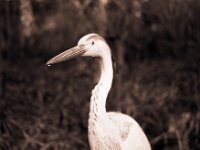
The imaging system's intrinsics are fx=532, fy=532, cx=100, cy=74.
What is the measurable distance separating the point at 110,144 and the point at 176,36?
3389 millimetres

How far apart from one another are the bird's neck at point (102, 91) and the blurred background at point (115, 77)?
1.35 feet

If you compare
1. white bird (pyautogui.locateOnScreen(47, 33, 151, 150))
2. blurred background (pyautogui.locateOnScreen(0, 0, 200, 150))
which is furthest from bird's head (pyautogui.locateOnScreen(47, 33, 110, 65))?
blurred background (pyautogui.locateOnScreen(0, 0, 200, 150))

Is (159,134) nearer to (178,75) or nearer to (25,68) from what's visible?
(178,75)

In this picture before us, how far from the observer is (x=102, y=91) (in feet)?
11.2

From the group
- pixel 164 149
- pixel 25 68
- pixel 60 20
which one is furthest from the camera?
pixel 60 20

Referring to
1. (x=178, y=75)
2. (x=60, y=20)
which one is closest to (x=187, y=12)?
(x=178, y=75)

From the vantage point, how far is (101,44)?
3443mm

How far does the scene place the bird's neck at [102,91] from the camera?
3400 millimetres

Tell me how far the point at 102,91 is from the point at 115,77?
2.75m

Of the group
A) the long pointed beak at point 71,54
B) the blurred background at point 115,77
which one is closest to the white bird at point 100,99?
the long pointed beak at point 71,54

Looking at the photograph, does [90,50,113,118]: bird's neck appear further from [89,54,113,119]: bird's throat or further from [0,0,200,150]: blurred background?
[0,0,200,150]: blurred background

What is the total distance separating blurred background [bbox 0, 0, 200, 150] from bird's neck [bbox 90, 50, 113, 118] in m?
0.41

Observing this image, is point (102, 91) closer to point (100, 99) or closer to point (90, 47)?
point (100, 99)

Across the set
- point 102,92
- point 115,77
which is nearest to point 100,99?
point 102,92
